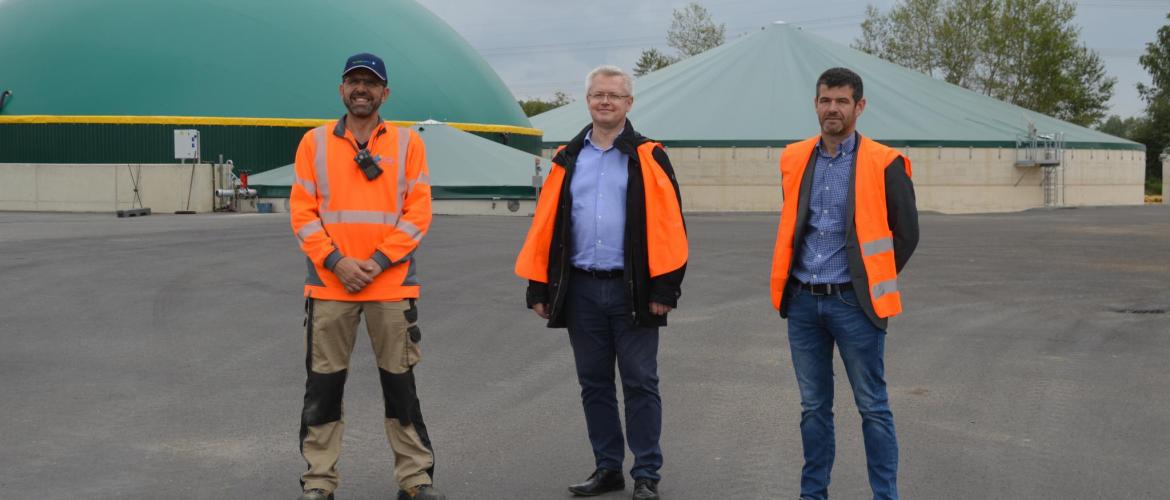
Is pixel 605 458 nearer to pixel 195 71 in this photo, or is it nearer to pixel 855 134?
pixel 855 134

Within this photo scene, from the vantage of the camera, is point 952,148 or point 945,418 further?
point 952,148

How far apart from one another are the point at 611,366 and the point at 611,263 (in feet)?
1.71

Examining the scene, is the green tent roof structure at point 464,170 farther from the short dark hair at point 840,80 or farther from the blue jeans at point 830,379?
the short dark hair at point 840,80

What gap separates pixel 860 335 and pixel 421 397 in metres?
3.57

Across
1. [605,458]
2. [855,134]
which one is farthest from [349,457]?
[855,134]

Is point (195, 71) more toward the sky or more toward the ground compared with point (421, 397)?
more toward the sky

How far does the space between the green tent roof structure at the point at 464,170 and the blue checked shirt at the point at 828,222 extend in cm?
3025

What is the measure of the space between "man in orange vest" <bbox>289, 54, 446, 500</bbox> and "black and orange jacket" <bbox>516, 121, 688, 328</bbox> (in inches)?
23.4

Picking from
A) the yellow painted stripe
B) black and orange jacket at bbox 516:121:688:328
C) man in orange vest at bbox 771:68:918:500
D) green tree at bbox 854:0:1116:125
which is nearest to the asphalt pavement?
man in orange vest at bbox 771:68:918:500

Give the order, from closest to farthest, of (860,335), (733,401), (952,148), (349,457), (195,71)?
(860,335), (349,457), (733,401), (195,71), (952,148)

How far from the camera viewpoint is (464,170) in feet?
120

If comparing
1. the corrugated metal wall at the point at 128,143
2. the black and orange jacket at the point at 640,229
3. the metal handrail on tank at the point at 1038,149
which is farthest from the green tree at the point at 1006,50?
the black and orange jacket at the point at 640,229

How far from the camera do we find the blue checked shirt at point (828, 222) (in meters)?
4.96

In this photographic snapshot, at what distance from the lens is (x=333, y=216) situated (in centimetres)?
527
